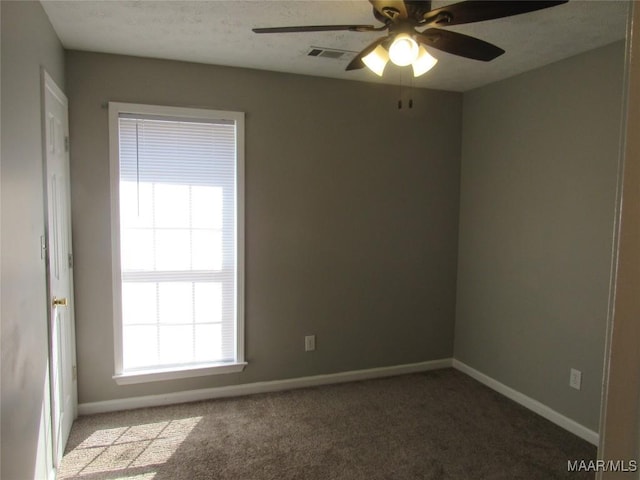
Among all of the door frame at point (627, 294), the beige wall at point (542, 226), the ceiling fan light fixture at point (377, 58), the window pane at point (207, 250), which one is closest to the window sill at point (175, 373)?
the window pane at point (207, 250)

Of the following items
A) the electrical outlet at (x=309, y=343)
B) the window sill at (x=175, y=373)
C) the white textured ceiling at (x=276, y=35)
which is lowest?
the window sill at (x=175, y=373)

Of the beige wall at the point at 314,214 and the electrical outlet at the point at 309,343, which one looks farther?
the electrical outlet at the point at 309,343

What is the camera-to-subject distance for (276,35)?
2551 millimetres

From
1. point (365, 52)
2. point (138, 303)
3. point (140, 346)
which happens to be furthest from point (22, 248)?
point (365, 52)

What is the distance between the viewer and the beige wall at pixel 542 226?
105 inches

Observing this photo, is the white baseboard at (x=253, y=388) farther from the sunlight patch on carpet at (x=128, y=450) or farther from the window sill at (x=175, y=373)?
the sunlight patch on carpet at (x=128, y=450)

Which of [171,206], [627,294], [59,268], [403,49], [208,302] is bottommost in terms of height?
[208,302]

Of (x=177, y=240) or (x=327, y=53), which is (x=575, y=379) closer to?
(x=327, y=53)

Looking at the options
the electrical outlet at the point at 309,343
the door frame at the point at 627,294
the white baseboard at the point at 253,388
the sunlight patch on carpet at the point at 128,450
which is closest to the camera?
the door frame at the point at 627,294

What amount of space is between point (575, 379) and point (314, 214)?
2.19 metres

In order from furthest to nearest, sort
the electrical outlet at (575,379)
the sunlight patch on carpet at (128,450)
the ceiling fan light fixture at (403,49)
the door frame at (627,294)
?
the electrical outlet at (575,379) < the sunlight patch on carpet at (128,450) < the ceiling fan light fixture at (403,49) < the door frame at (627,294)

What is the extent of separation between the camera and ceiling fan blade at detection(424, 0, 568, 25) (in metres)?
1.48

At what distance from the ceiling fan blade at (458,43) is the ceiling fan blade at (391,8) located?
0.52 ft

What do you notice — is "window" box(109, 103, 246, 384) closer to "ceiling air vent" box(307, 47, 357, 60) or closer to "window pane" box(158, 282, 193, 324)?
"window pane" box(158, 282, 193, 324)
